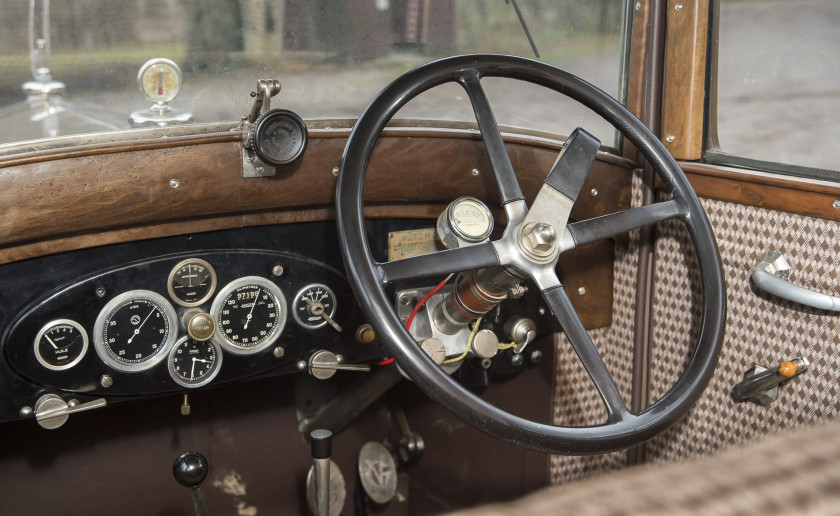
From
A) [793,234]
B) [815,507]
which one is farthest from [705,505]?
[793,234]

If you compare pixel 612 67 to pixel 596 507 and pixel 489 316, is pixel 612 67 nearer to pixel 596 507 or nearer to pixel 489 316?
pixel 489 316

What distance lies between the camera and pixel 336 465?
238 centimetres

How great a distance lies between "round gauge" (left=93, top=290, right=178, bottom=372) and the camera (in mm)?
1587

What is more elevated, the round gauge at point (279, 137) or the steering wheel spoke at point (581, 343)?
the round gauge at point (279, 137)

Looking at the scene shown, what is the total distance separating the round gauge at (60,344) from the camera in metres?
1.53

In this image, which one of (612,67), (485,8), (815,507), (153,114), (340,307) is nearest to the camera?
(815,507)

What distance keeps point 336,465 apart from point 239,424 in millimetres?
321

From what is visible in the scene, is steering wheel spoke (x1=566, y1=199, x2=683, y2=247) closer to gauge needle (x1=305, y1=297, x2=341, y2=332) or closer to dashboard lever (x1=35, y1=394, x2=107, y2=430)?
gauge needle (x1=305, y1=297, x2=341, y2=332)

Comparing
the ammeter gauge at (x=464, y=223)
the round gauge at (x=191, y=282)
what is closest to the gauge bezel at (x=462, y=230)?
the ammeter gauge at (x=464, y=223)

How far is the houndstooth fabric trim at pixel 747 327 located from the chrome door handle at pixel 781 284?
0.02m

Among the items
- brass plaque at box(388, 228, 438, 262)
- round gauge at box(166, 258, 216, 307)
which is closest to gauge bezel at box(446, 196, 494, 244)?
brass plaque at box(388, 228, 438, 262)

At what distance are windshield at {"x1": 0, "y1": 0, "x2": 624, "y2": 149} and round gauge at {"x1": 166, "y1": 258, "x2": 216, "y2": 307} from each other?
11.2 inches

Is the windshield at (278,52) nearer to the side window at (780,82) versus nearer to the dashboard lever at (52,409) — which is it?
the side window at (780,82)

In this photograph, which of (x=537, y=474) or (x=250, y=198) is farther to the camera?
(x=537, y=474)
